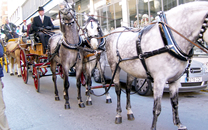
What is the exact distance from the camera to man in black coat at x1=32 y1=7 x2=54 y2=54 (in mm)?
7020

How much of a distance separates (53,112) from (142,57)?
10.3ft

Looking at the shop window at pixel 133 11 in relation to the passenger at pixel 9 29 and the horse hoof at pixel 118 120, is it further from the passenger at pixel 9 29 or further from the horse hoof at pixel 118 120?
the horse hoof at pixel 118 120

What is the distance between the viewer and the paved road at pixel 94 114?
13.7 ft

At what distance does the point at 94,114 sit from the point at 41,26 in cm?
424

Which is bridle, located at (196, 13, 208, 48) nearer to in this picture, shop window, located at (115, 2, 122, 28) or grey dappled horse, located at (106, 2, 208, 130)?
grey dappled horse, located at (106, 2, 208, 130)

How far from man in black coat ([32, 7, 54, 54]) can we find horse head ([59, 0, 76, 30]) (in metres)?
2.09

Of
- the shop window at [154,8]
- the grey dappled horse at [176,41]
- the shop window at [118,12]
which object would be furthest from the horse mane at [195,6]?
the shop window at [118,12]

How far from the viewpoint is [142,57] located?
3.38 metres

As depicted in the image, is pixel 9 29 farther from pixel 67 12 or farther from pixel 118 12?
pixel 67 12

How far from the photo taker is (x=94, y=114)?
16.3ft

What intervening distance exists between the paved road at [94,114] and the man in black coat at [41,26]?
207 centimetres

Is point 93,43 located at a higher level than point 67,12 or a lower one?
lower

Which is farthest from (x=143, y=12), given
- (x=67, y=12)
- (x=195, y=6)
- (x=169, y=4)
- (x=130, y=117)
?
(x=195, y=6)

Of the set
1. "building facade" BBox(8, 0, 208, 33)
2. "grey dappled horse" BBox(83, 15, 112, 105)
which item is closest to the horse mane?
"grey dappled horse" BBox(83, 15, 112, 105)
